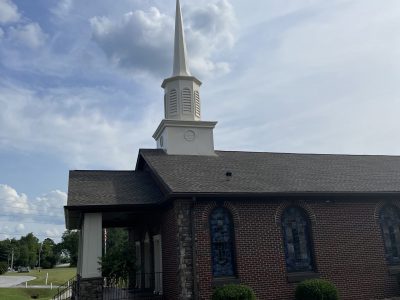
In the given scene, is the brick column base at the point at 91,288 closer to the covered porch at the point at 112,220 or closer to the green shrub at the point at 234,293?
the covered porch at the point at 112,220

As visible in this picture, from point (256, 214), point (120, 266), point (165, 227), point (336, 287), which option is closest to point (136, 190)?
point (165, 227)

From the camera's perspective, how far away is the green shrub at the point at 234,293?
1178cm

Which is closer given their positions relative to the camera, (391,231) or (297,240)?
(297,240)

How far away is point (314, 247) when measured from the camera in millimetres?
14156

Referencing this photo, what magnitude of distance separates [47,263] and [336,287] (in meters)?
104

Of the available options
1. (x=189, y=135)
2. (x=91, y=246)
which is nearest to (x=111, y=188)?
(x=91, y=246)

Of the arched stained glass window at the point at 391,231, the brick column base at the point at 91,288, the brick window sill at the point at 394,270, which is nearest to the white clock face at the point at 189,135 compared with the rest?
the brick column base at the point at 91,288

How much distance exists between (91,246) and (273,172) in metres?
7.66

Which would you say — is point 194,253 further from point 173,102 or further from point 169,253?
point 173,102

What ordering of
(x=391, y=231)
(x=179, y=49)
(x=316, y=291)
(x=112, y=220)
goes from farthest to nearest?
(x=179, y=49) → (x=112, y=220) → (x=391, y=231) → (x=316, y=291)

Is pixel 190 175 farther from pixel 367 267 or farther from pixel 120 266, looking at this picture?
pixel 367 267

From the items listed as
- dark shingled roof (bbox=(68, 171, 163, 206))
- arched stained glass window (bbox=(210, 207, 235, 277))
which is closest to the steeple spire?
dark shingled roof (bbox=(68, 171, 163, 206))

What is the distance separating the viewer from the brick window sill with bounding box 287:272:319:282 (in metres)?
13.5

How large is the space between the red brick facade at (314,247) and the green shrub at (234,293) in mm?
586
